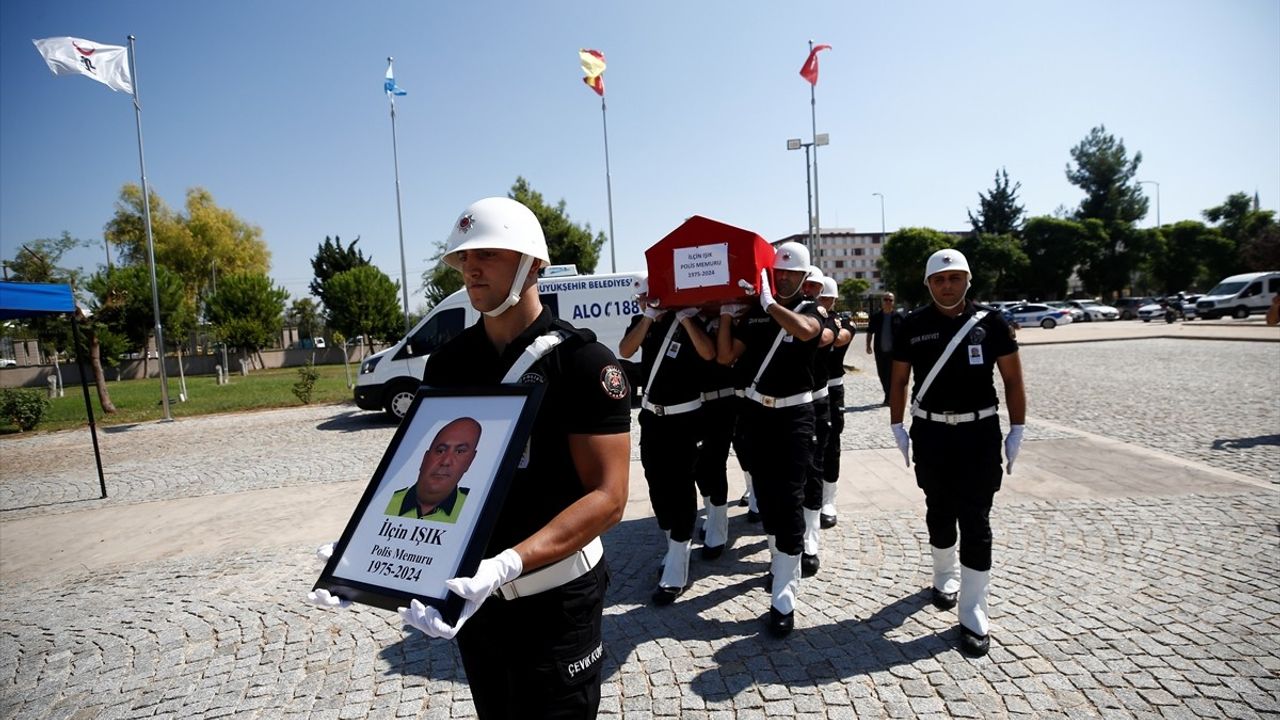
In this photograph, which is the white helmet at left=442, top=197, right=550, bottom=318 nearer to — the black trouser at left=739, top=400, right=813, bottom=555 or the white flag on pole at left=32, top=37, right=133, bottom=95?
the black trouser at left=739, top=400, right=813, bottom=555

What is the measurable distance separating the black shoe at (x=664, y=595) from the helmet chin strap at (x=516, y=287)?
2.96m

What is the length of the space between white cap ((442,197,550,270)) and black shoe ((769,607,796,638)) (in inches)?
110

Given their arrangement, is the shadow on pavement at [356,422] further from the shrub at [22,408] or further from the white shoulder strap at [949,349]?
the white shoulder strap at [949,349]

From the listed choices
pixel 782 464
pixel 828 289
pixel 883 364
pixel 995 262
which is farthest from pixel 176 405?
pixel 995 262

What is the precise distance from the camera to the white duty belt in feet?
5.82

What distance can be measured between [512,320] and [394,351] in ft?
41.5

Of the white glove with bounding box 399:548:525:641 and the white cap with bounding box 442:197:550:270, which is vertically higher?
the white cap with bounding box 442:197:550:270

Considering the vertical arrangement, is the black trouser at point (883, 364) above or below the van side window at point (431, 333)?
below

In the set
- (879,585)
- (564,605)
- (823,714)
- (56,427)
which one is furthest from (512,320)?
(56,427)

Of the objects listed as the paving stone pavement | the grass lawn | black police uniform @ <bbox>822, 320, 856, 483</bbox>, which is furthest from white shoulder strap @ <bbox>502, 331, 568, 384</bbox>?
the grass lawn

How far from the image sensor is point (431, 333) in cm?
1356

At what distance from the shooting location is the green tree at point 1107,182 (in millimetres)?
70062

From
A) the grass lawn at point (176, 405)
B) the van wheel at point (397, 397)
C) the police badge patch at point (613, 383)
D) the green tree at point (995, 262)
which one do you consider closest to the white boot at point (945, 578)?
the police badge patch at point (613, 383)

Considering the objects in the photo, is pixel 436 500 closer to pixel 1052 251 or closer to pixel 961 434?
pixel 961 434
